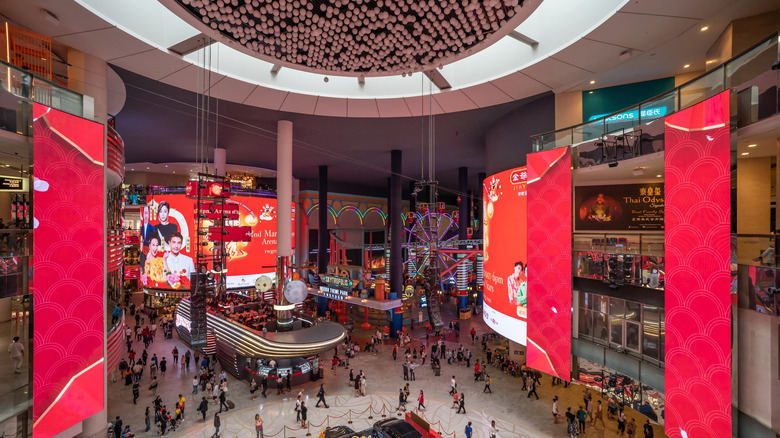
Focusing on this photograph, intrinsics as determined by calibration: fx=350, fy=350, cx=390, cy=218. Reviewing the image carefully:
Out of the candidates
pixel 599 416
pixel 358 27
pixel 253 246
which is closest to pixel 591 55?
pixel 358 27

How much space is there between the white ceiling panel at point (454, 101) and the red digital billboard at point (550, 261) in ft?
10.9

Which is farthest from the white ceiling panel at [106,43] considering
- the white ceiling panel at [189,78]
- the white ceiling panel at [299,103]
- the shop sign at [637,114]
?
the shop sign at [637,114]

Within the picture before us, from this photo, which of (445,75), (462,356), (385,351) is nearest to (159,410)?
(385,351)

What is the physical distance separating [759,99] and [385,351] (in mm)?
16429

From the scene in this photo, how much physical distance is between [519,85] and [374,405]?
1173cm

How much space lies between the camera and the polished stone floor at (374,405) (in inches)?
425

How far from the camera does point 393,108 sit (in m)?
12.9

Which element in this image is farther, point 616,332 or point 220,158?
point 220,158

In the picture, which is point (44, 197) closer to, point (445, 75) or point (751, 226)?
point (445, 75)

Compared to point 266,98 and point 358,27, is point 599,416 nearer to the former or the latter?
point 358,27

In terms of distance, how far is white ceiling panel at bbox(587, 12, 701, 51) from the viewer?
293 inches

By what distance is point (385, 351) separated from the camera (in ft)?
59.2

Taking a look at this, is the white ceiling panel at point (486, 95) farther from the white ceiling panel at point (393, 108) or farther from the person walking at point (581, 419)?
the person walking at point (581, 419)

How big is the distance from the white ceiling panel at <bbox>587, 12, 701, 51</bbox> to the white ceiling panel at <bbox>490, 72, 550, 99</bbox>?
7.84ft
